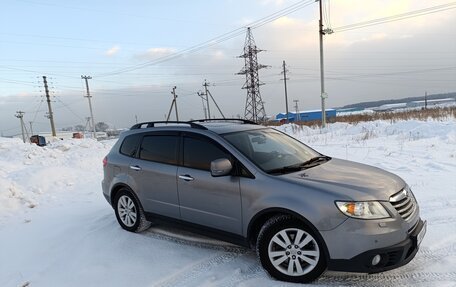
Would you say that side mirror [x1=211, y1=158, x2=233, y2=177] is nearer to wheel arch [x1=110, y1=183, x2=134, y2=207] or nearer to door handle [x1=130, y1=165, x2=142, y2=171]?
door handle [x1=130, y1=165, x2=142, y2=171]

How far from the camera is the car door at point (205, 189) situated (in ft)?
13.2

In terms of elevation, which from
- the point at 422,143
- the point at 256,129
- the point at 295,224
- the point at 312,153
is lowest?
the point at 422,143

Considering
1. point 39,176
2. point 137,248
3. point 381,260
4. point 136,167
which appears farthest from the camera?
point 39,176

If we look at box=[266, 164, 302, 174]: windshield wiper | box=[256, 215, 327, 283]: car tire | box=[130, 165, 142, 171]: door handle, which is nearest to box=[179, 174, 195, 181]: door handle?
box=[130, 165, 142, 171]: door handle

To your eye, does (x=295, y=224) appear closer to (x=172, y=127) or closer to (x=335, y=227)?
(x=335, y=227)

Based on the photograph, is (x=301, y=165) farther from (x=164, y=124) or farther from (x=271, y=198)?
(x=164, y=124)

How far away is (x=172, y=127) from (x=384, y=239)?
10.4 feet

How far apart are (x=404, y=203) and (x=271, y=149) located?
1706mm

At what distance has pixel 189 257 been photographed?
440cm

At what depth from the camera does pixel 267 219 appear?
3.79 m

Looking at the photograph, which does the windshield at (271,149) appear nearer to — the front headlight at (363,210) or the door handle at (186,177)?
the door handle at (186,177)

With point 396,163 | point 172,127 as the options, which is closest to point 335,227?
point 172,127

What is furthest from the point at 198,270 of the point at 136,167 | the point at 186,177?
the point at 136,167

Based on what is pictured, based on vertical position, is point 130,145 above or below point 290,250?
above
